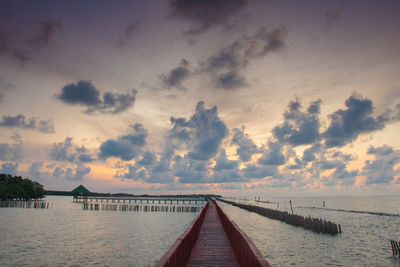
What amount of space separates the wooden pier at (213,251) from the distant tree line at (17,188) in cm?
9042

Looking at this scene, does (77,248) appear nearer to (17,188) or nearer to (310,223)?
(310,223)

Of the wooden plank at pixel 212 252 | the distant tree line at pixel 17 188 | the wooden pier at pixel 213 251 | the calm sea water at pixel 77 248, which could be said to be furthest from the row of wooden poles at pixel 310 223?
the distant tree line at pixel 17 188

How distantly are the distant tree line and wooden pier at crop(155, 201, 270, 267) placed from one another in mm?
90420

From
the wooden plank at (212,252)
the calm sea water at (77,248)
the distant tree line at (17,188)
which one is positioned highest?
the distant tree line at (17,188)

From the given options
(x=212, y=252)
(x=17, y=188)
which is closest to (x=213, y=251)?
(x=212, y=252)

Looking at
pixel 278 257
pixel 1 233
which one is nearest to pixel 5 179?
pixel 1 233

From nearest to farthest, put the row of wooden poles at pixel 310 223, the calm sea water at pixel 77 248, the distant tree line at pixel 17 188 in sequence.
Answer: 1. the calm sea water at pixel 77 248
2. the row of wooden poles at pixel 310 223
3. the distant tree line at pixel 17 188

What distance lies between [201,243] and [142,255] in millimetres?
8117

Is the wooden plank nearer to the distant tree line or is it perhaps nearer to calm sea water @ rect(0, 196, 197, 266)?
calm sea water @ rect(0, 196, 197, 266)

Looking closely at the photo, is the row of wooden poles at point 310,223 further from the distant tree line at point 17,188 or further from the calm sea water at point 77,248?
the distant tree line at point 17,188

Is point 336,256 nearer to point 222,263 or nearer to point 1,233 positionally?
point 222,263

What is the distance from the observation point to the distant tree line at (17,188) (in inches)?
3428

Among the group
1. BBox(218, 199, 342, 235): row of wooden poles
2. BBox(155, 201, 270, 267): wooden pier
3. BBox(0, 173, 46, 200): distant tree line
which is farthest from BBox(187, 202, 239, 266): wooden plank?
BBox(0, 173, 46, 200): distant tree line

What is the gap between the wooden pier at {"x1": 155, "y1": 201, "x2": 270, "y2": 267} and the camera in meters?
7.40
